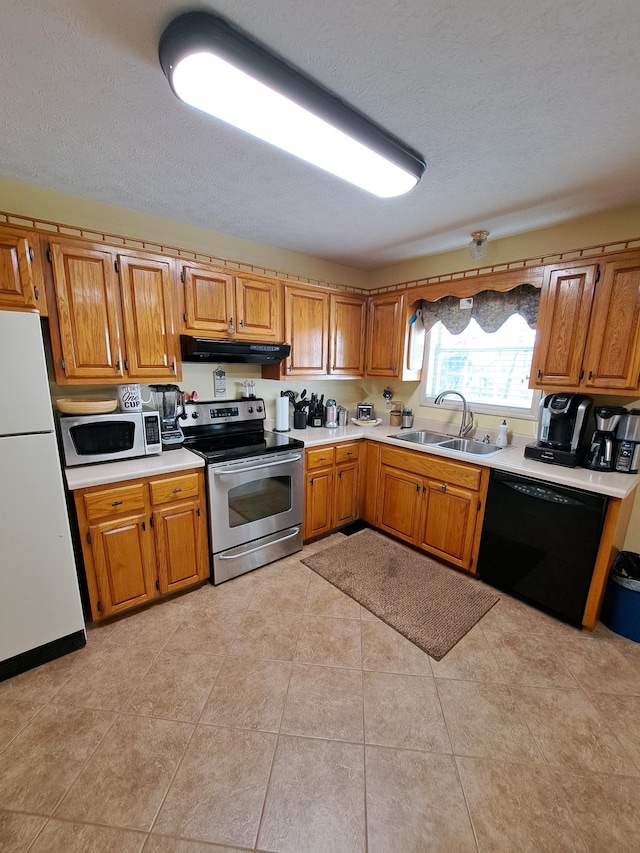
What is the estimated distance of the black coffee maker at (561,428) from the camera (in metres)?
2.15

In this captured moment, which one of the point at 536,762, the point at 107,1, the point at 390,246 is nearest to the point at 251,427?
the point at 390,246

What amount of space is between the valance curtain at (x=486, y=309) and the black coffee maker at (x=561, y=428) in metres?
0.68

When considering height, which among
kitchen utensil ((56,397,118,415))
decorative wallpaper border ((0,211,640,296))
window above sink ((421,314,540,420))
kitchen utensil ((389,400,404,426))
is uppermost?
decorative wallpaper border ((0,211,640,296))

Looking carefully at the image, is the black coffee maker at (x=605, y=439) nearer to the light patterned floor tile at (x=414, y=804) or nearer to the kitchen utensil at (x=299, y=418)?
the light patterned floor tile at (x=414, y=804)

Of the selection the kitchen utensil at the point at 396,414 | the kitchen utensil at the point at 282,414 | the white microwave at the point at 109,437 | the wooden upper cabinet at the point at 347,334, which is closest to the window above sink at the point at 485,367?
the kitchen utensil at the point at 396,414

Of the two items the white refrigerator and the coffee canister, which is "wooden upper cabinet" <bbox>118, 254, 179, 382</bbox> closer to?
the coffee canister

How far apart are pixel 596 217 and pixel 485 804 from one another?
309 cm

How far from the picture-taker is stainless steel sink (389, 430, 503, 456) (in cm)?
282

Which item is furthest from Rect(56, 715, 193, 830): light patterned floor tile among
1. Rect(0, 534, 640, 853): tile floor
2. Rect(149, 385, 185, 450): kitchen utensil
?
Rect(149, 385, 185, 450): kitchen utensil

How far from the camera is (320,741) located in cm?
143

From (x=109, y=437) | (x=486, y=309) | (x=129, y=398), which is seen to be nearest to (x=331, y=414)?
(x=486, y=309)

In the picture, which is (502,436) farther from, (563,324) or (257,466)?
(257,466)

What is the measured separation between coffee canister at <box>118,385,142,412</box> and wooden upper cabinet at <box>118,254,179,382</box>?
0.08 m

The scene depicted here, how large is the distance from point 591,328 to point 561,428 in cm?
63
